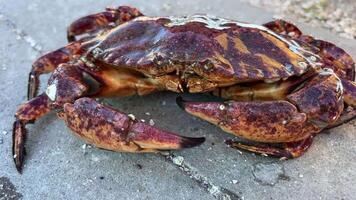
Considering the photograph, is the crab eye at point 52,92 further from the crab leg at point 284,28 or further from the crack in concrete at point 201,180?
the crab leg at point 284,28

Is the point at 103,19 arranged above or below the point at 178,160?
above

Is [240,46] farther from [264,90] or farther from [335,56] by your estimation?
[335,56]

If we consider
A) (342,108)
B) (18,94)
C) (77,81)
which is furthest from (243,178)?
(18,94)

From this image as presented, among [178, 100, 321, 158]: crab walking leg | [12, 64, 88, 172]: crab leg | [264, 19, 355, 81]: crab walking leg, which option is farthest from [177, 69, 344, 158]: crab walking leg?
[12, 64, 88, 172]: crab leg

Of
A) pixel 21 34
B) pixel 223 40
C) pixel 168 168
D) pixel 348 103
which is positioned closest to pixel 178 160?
pixel 168 168

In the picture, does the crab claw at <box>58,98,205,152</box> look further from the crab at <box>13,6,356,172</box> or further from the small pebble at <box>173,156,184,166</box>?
the small pebble at <box>173,156,184,166</box>

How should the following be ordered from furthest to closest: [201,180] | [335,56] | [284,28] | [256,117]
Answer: [284,28] < [335,56] < [201,180] < [256,117]

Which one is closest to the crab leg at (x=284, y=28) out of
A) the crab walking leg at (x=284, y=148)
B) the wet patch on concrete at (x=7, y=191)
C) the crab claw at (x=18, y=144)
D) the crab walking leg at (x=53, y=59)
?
the crab walking leg at (x=284, y=148)

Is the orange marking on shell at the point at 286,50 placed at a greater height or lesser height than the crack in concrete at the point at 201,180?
greater
